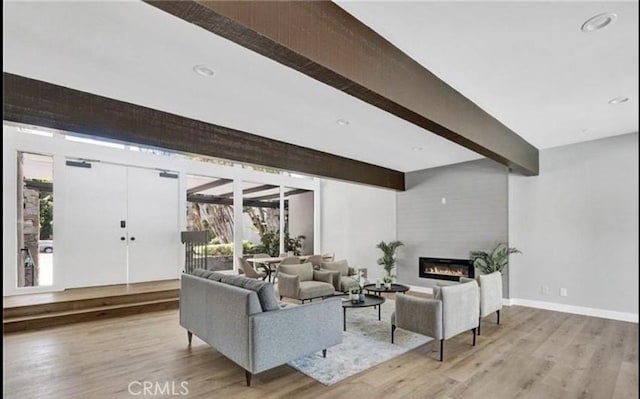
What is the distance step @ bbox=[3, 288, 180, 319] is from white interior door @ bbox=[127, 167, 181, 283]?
117 cm

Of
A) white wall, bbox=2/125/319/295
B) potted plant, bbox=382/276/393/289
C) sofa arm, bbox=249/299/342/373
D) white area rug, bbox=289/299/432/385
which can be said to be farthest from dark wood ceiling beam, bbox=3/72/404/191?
white area rug, bbox=289/299/432/385

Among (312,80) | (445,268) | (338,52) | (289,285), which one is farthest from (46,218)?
(445,268)

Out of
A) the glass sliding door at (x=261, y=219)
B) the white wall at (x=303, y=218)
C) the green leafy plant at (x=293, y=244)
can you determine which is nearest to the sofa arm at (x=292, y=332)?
the glass sliding door at (x=261, y=219)

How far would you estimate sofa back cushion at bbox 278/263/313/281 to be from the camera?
6491 mm

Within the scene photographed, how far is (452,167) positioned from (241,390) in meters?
5.95

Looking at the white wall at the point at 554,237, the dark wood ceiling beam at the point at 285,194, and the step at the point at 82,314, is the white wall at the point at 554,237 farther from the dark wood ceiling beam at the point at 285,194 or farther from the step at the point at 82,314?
the step at the point at 82,314

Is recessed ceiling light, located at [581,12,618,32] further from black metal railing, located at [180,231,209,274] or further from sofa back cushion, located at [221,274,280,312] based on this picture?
black metal railing, located at [180,231,209,274]

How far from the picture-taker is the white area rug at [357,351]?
11.2 ft

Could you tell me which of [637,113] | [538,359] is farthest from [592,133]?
[637,113]

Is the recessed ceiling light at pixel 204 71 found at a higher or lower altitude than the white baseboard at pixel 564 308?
higher

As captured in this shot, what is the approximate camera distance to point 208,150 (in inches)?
176

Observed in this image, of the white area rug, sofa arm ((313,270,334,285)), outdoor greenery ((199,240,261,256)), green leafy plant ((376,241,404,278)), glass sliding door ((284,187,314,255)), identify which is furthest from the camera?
glass sliding door ((284,187,314,255))

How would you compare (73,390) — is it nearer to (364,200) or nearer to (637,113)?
(637,113)

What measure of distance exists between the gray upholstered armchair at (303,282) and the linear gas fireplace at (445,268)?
228 cm
